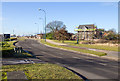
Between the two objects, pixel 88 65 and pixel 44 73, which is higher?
pixel 44 73

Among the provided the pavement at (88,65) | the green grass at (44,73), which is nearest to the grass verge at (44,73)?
the green grass at (44,73)

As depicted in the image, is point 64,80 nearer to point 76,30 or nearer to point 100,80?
point 100,80

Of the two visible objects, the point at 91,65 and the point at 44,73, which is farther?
the point at 91,65

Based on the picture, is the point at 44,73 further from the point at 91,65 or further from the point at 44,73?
the point at 91,65

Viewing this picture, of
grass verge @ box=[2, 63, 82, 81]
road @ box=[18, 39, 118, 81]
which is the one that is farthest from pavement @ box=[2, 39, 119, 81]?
grass verge @ box=[2, 63, 82, 81]

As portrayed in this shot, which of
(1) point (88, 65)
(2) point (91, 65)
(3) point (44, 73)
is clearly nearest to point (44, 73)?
(3) point (44, 73)

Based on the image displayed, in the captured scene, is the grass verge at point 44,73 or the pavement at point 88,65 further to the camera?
the pavement at point 88,65

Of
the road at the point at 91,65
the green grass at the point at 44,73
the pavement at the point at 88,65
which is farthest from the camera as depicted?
the road at the point at 91,65

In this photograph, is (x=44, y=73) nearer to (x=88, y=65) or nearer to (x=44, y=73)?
(x=44, y=73)

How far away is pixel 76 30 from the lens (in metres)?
87.2

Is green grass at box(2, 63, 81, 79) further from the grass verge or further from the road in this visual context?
the road

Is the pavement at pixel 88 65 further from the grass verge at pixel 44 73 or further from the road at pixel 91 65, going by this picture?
the grass verge at pixel 44 73

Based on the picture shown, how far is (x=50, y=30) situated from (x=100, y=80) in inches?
3264

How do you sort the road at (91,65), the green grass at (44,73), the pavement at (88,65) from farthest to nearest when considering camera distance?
the road at (91,65) → the pavement at (88,65) → the green grass at (44,73)
